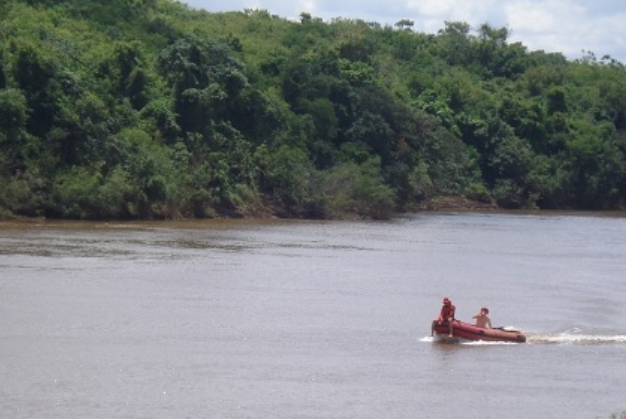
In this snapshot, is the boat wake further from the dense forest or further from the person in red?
the dense forest

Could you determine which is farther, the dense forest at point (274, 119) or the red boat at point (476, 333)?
the dense forest at point (274, 119)

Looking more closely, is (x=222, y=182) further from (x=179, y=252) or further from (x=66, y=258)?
(x=66, y=258)

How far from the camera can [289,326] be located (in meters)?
28.9

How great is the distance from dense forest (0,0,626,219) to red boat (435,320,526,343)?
24376 millimetres

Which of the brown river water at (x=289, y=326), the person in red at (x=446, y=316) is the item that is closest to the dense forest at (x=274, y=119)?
the brown river water at (x=289, y=326)

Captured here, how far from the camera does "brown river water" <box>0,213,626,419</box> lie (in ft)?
70.9

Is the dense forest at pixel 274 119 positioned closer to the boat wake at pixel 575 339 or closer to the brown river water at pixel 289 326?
the brown river water at pixel 289 326

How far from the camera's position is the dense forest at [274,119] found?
5172 cm

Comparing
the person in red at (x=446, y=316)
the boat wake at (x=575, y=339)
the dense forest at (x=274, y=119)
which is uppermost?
the dense forest at (x=274, y=119)

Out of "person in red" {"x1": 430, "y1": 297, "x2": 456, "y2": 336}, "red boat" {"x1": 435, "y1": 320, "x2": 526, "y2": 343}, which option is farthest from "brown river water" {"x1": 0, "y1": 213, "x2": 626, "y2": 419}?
"person in red" {"x1": 430, "y1": 297, "x2": 456, "y2": 336}

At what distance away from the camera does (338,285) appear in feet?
119

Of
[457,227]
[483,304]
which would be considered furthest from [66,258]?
[457,227]

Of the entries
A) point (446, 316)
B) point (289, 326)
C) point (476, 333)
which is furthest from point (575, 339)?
point (289, 326)

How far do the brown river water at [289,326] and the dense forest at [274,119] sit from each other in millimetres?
3966
